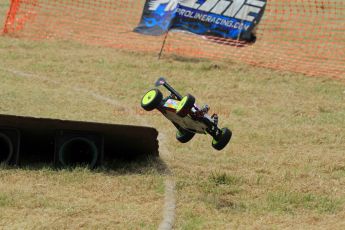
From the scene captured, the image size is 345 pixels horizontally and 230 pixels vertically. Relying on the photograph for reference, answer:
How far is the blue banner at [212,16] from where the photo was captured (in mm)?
15188

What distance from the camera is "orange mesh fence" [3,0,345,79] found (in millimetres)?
15312

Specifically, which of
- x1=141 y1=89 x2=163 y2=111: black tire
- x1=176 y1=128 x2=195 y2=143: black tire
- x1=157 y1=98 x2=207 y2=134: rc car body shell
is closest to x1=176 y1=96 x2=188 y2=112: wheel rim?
x1=157 y1=98 x2=207 y2=134: rc car body shell

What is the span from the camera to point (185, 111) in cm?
741

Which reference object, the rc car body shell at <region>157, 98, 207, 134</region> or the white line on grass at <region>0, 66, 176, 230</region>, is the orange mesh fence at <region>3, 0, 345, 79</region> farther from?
the rc car body shell at <region>157, 98, 207, 134</region>

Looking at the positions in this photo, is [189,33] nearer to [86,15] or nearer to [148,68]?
[148,68]

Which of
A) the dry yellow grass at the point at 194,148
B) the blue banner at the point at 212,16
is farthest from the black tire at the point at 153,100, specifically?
the blue banner at the point at 212,16

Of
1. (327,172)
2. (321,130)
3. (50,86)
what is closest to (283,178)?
(327,172)

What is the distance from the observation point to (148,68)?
14.3 metres

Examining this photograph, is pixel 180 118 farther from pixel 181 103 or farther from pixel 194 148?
pixel 194 148

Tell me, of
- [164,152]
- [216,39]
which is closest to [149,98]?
[164,152]

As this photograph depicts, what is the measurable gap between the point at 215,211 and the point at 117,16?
11.9m

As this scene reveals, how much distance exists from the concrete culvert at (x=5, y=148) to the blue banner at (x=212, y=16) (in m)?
7.47

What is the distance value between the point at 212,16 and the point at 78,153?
7.40m

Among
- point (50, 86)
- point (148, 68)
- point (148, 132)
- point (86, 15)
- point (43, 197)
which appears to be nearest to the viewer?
point (43, 197)
